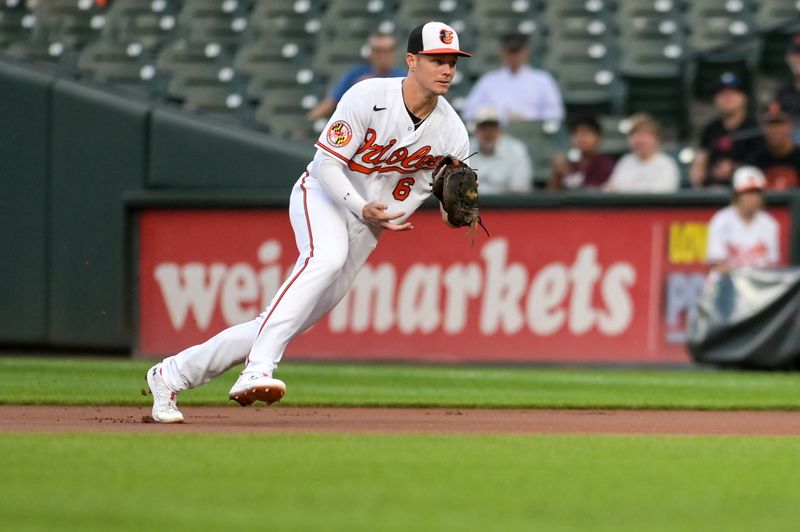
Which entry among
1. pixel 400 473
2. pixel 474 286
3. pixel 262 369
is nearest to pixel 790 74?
pixel 474 286

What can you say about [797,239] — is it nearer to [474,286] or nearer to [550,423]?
[474,286]

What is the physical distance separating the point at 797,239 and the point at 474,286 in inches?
102

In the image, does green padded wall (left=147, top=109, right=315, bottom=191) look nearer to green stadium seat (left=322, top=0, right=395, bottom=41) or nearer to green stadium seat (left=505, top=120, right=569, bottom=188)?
green stadium seat (left=505, top=120, right=569, bottom=188)

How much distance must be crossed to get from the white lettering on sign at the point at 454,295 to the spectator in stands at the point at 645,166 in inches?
25.5

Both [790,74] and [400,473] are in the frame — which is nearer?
[400,473]

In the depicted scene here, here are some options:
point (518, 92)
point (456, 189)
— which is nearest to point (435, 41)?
point (456, 189)

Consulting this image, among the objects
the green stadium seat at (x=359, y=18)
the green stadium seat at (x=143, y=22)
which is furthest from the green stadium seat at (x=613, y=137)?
the green stadium seat at (x=143, y=22)

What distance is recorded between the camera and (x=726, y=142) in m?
13.2

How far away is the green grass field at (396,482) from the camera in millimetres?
4219

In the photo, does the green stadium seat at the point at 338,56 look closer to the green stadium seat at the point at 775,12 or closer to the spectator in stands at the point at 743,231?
the green stadium seat at the point at 775,12

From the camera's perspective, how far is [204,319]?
13305 millimetres

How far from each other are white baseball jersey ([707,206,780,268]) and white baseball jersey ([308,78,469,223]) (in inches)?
210

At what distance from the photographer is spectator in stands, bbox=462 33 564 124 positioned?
1395cm

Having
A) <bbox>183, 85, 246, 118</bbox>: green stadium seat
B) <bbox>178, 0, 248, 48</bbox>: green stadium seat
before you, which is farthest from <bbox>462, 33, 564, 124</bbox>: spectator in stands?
<bbox>178, 0, 248, 48</bbox>: green stadium seat
